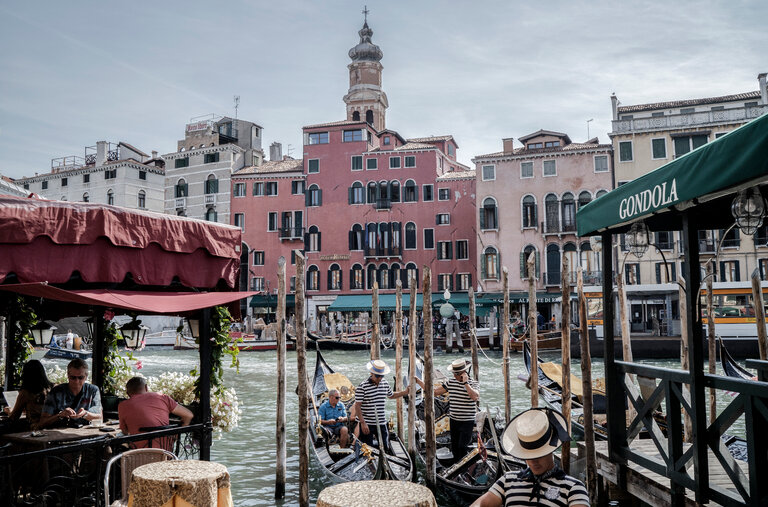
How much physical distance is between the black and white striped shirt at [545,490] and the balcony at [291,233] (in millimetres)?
32276

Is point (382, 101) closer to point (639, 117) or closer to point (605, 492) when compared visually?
point (639, 117)

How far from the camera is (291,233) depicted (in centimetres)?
3519

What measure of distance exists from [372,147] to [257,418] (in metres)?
23.8

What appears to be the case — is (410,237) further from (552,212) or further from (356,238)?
(552,212)

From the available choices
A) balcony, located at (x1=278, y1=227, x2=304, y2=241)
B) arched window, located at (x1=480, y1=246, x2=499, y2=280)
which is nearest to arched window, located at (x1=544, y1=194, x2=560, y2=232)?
arched window, located at (x1=480, y1=246, x2=499, y2=280)

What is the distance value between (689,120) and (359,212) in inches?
635

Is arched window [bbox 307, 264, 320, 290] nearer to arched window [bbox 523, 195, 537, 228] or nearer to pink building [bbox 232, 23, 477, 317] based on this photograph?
pink building [bbox 232, 23, 477, 317]

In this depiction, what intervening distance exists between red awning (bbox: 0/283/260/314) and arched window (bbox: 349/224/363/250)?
29.7 m

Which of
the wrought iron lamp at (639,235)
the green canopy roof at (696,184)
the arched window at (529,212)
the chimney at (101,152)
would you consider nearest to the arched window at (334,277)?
the arched window at (529,212)

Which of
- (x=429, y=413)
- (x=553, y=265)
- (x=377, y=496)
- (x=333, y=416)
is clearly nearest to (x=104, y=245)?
(x=377, y=496)

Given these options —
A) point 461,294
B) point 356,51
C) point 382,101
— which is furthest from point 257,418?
point 356,51

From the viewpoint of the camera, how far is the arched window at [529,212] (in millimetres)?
31641

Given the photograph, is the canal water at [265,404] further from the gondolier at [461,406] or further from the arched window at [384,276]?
the arched window at [384,276]

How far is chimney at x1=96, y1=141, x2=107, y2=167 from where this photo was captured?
4172cm
